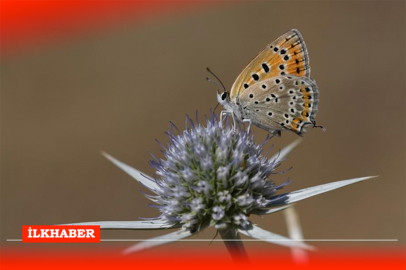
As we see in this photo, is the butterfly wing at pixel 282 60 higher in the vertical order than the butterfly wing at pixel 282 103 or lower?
higher

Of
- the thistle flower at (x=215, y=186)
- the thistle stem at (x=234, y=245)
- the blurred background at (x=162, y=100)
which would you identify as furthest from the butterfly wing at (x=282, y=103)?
the blurred background at (x=162, y=100)

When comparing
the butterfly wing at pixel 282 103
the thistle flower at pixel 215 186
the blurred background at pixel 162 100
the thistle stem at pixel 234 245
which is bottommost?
the thistle stem at pixel 234 245

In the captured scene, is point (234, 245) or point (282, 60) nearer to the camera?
point (234, 245)

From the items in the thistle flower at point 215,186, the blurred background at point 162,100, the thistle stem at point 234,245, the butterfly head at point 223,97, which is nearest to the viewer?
the thistle stem at point 234,245

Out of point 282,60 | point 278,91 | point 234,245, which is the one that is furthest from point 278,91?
point 234,245

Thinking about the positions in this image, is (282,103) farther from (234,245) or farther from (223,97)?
(234,245)

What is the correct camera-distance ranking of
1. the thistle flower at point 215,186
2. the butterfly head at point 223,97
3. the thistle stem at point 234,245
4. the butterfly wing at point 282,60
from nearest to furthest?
the thistle stem at point 234,245
the thistle flower at point 215,186
the butterfly wing at point 282,60
the butterfly head at point 223,97

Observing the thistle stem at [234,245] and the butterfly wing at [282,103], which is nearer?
the thistle stem at [234,245]

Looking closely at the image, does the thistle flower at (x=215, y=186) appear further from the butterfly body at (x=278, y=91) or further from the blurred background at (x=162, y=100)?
the blurred background at (x=162, y=100)

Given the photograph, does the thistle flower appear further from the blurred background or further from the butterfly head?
the blurred background
